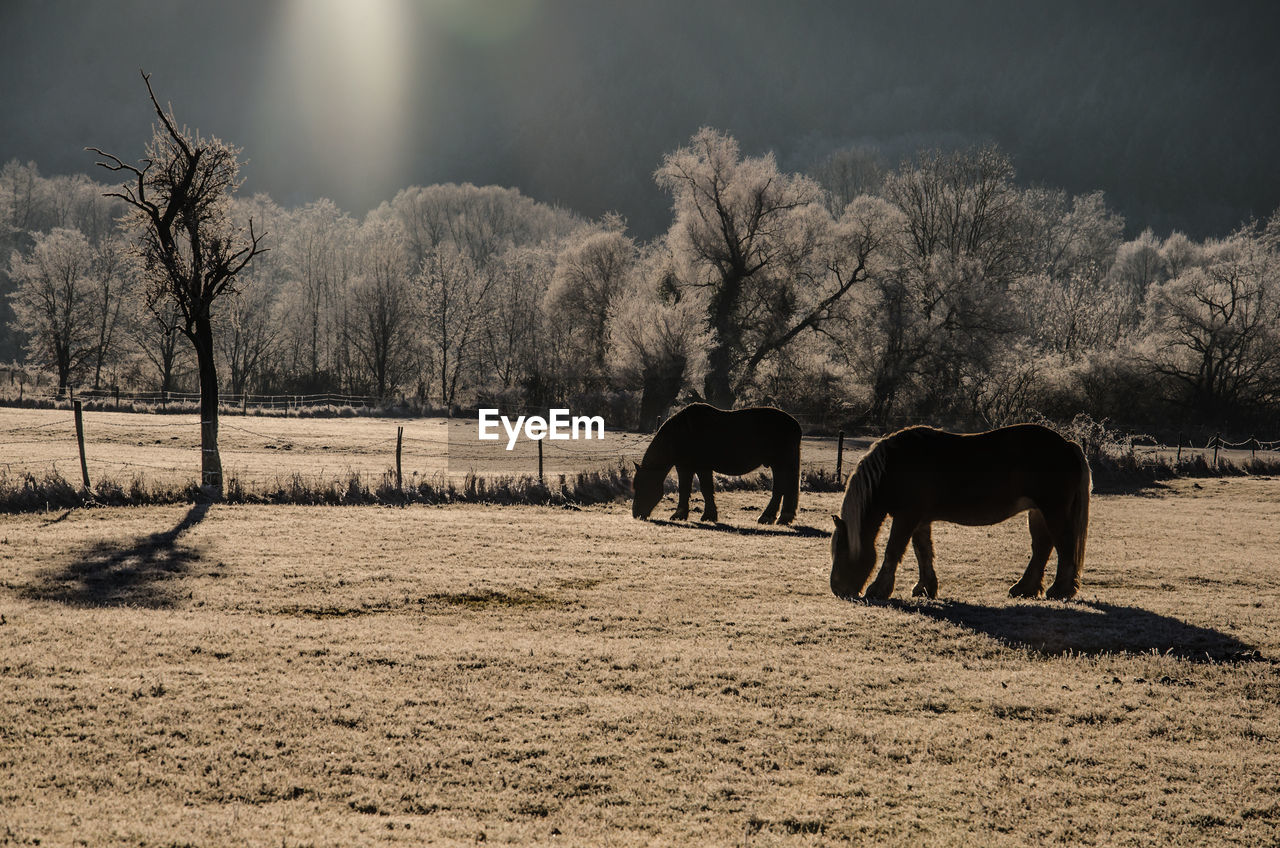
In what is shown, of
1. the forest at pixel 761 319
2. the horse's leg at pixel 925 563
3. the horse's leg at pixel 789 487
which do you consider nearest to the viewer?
the horse's leg at pixel 925 563

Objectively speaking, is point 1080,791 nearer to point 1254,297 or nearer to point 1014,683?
point 1014,683

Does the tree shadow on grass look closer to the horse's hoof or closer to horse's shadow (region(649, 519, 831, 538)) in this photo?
horse's shadow (region(649, 519, 831, 538))

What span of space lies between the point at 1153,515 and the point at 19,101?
168435 millimetres

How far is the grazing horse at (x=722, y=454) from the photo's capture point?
14773mm

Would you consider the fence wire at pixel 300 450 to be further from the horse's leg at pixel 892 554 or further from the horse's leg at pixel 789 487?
the horse's leg at pixel 892 554

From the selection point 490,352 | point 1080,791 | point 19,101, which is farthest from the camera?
point 19,101

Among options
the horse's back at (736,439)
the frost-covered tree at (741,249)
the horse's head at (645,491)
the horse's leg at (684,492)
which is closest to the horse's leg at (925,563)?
the horse's back at (736,439)

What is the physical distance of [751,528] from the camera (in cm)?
1409

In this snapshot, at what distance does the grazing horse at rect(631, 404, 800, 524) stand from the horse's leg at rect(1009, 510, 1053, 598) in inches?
233

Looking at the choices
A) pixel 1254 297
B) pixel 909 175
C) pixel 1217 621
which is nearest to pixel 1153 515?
pixel 1217 621

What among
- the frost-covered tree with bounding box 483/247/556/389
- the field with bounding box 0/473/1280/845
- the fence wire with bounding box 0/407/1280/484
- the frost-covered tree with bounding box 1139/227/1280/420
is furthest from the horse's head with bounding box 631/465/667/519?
the frost-covered tree with bounding box 483/247/556/389

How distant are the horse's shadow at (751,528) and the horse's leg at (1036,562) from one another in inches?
177

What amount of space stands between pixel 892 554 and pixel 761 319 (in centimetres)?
3546

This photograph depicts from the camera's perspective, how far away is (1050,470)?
28.1 ft
